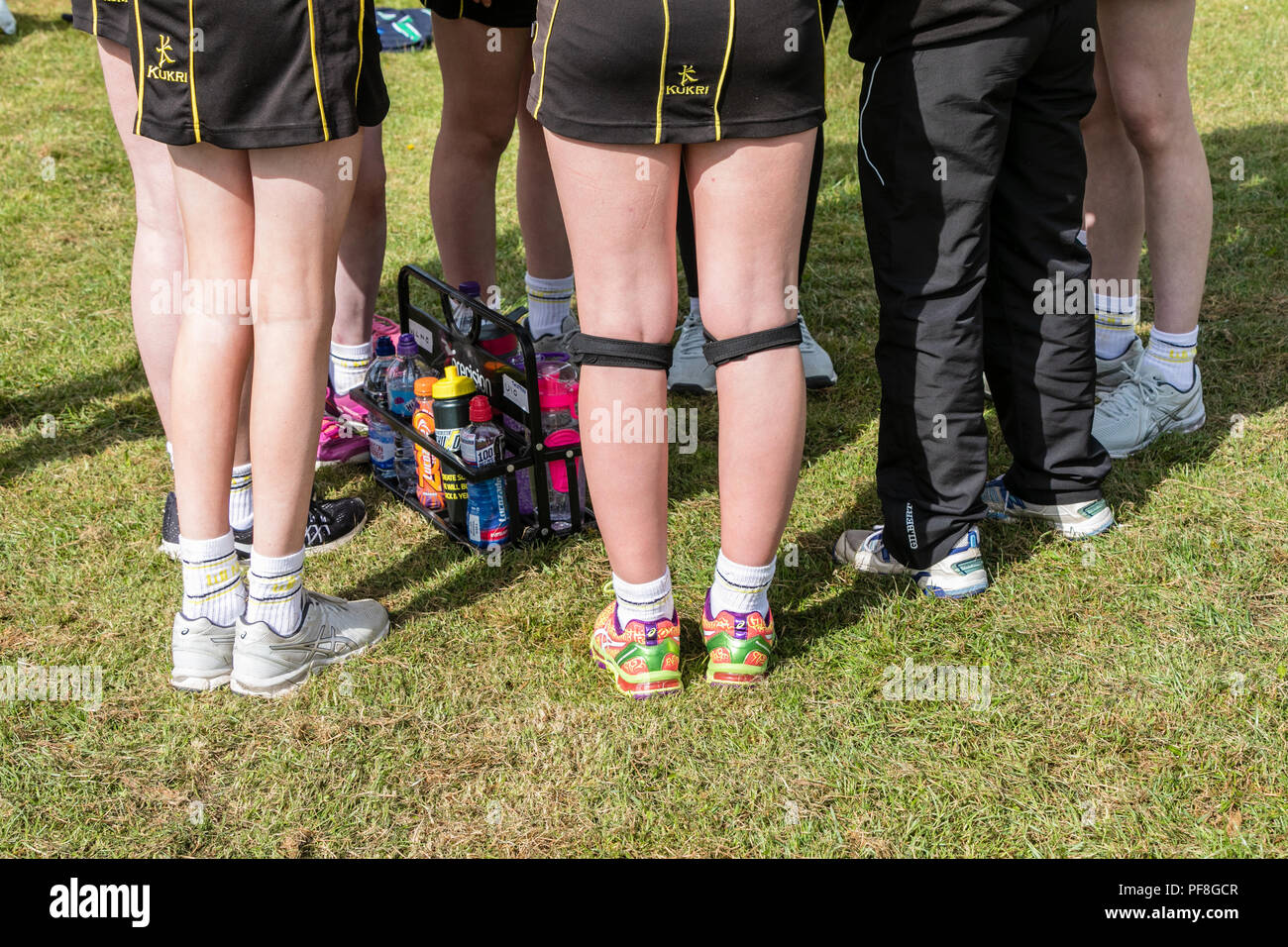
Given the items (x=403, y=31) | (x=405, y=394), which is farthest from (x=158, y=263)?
(x=403, y=31)

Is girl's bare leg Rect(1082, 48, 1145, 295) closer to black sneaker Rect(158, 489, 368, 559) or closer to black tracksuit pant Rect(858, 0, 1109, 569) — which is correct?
black tracksuit pant Rect(858, 0, 1109, 569)

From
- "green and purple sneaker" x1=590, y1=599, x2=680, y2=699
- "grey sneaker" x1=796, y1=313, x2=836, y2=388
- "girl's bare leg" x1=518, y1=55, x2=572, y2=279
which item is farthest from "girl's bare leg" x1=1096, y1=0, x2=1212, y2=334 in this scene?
"green and purple sneaker" x1=590, y1=599, x2=680, y2=699

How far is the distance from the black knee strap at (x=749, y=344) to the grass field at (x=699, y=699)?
0.76 meters

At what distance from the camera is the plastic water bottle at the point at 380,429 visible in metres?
3.46

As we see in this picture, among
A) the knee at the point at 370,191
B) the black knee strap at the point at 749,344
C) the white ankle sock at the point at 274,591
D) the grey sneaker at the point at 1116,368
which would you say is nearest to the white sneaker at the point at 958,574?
the black knee strap at the point at 749,344

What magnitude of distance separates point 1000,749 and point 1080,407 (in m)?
1.01

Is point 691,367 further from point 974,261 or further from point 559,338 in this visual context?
point 974,261

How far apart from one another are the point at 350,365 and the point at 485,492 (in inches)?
34.7

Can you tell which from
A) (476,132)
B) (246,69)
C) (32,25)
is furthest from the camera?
(32,25)

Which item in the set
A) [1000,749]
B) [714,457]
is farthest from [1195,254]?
[1000,749]

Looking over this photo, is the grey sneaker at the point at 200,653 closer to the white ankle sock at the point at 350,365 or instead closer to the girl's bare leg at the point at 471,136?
the white ankle sock at the point at 350,365

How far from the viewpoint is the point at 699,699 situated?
2590mm

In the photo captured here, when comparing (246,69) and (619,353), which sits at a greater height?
(246,69)

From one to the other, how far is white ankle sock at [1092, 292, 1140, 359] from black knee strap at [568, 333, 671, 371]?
1932mm
